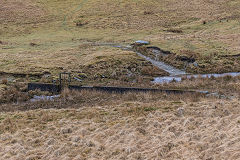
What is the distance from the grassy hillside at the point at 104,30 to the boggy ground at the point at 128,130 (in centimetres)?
1465

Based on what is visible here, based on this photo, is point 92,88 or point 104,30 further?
point 104,30

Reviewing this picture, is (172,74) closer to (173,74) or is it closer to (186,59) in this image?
(173,74)

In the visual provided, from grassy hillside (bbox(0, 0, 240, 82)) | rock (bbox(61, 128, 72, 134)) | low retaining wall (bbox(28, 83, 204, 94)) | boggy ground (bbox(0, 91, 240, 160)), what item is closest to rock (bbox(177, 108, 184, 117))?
boggy ground (bbox(0, 91, 240, 160))

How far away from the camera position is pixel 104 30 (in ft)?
199

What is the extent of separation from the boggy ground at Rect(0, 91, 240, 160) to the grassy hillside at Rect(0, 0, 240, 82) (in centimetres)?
1465

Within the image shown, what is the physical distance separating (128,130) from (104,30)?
4857 cm

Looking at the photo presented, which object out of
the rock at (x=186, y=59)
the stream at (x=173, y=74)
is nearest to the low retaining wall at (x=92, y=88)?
the stream at (x=173, y=74)

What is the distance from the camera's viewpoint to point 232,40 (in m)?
43.9

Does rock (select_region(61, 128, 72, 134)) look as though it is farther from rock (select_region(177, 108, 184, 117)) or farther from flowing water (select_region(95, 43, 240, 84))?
flowing water (select_region(95, 43, 240, 84))

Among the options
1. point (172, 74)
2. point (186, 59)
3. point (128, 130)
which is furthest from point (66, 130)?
point (186, 59)

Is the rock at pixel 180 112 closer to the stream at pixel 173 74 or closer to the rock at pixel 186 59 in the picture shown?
the stream at pixel 173 74

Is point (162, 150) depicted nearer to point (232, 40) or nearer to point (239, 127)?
point (239, 127)

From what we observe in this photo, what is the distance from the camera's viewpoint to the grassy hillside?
37125 millimetres

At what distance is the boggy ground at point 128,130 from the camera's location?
11.2m
